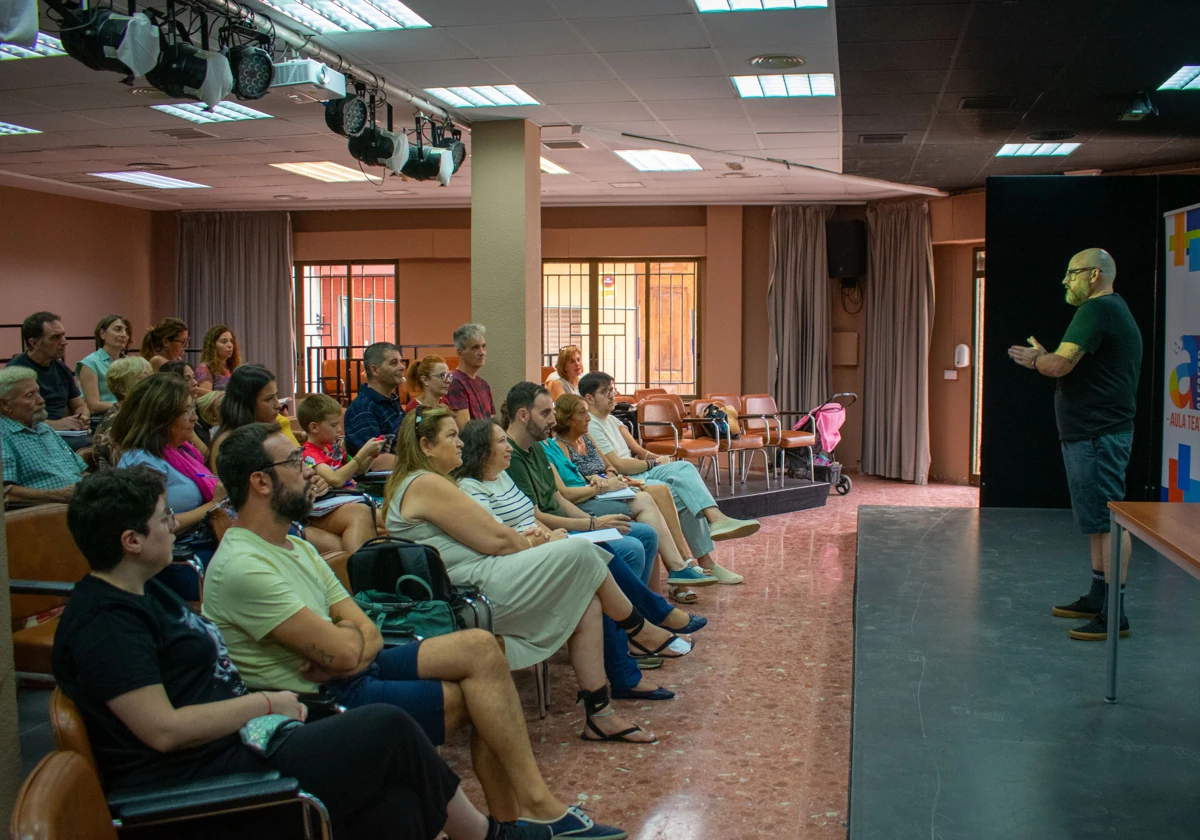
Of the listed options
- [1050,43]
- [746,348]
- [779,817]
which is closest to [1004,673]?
[779,817]

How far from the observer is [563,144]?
26.2 ft

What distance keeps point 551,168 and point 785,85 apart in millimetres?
3450

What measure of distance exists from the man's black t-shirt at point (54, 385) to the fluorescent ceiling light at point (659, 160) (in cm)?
452

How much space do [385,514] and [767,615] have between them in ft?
7.76

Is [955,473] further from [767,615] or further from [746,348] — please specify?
[767,615]

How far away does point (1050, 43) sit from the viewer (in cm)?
497

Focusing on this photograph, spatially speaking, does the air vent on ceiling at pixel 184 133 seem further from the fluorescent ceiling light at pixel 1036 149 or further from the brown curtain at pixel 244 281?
the fluorescent ceiling light at pixel 1036 149

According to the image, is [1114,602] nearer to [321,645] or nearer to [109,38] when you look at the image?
[321,645]

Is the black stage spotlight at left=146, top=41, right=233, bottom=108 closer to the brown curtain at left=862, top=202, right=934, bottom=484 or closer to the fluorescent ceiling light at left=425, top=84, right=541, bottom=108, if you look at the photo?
the fluorescent ceiling light at left=425, top=84, right=541, bottom=108

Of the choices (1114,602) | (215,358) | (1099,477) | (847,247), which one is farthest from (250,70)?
(847,247)

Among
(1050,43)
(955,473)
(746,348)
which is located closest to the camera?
(1050,43)

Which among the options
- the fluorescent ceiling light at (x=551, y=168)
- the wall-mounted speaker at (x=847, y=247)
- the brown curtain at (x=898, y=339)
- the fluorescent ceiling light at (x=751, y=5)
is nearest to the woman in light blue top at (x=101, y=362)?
the fluorescent ceiling light at (x=751, y=5)

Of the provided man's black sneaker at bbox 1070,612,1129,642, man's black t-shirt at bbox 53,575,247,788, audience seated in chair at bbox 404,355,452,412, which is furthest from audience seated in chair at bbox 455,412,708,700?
man's black t-shirt at bbox 53,575,247,788

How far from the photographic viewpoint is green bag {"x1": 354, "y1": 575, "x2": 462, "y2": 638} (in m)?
2.77
